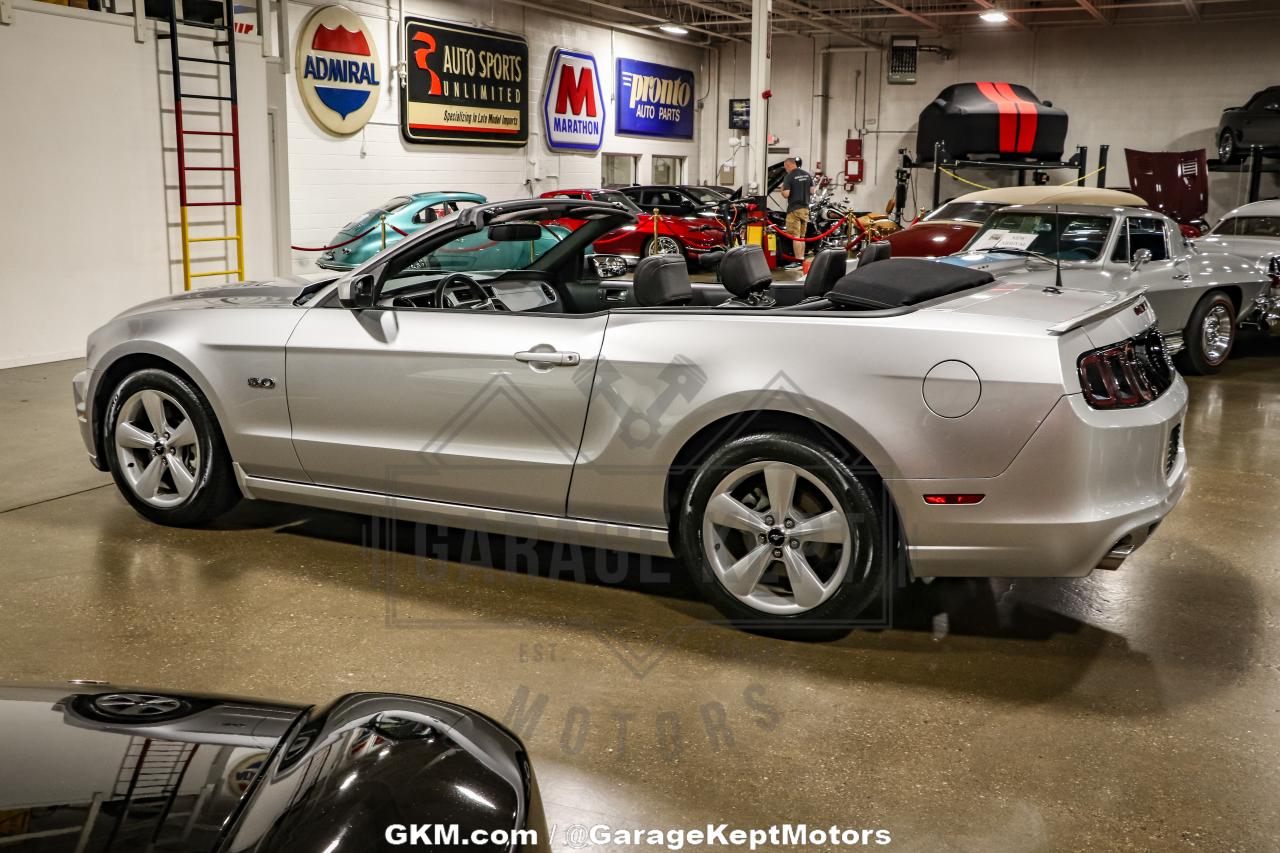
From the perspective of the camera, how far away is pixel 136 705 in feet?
5.48

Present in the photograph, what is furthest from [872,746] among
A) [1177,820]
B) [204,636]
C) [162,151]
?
[162,151]

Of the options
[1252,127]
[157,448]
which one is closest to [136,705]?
[157,448]

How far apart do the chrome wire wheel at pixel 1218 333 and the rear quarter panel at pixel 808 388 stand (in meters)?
6.69

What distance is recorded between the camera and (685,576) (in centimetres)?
428

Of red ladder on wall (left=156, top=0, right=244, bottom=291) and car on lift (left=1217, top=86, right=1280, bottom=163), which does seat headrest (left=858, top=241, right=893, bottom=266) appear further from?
car on lift (left=1217, top=86, right=1280, bottom=163)

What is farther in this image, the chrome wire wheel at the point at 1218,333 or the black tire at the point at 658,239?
the black tire at the point at 658,239

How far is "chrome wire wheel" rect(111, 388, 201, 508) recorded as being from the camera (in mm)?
4578

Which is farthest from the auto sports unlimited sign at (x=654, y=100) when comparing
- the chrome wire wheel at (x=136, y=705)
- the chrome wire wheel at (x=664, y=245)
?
the chrome wire wheel at (x=136, y=705)

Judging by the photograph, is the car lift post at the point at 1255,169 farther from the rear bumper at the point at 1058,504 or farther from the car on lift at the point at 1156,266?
the rear bumper at the point at 1058,504

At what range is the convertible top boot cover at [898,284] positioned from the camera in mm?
3709

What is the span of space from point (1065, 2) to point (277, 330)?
69.4ft

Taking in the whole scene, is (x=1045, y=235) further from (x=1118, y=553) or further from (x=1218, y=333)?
(x=1118, y=553)

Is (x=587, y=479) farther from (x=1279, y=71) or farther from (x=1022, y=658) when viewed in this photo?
(x=1279, y=71)

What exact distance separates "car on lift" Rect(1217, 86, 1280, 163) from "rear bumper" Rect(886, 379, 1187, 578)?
731 inches
